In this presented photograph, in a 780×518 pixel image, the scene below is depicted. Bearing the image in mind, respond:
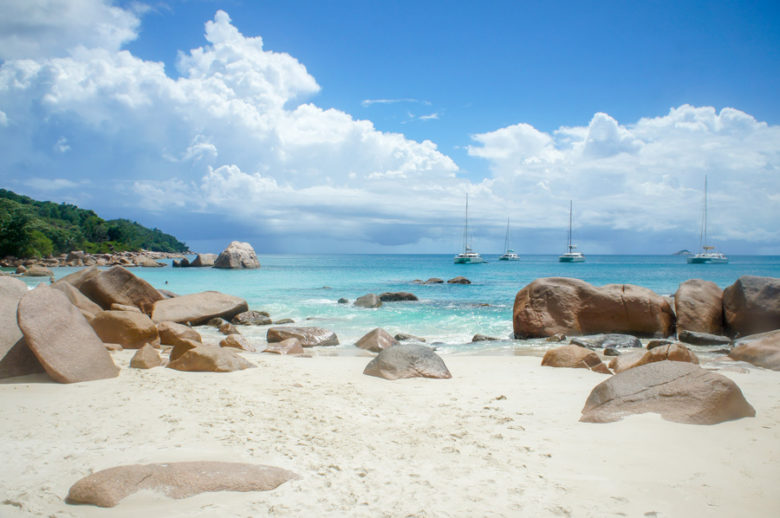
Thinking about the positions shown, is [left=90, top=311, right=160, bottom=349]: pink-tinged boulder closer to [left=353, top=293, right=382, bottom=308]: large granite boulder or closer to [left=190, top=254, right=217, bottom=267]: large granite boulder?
[left=353, top=293, right=382, bottom=308]: large granite boulder

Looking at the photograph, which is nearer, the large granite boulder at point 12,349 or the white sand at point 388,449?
the white sand at point 388,449

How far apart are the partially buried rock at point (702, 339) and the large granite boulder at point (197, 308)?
13510 millimetres

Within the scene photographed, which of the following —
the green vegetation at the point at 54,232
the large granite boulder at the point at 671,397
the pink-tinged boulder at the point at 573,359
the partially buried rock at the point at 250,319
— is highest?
the green vegetation at the point at 54,232

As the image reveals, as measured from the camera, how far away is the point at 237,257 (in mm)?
55406

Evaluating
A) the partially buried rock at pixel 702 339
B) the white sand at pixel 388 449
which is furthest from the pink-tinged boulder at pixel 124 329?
the partially buried rock at pixel 702 339

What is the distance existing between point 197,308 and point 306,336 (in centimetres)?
540

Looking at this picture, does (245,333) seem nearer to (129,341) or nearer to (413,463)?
(129,341)

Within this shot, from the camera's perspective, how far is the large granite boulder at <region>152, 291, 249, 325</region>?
46.7ft

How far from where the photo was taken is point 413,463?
3.63 meters

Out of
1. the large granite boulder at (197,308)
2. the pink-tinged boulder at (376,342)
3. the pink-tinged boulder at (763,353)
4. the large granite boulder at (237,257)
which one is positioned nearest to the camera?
the pink-tinged boulder at (763,353)

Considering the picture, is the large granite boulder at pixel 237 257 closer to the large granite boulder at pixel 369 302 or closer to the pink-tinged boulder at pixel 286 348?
the large granite boulder at pixel 369 302

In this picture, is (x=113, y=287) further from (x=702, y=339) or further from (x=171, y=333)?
(x=702, y=339)

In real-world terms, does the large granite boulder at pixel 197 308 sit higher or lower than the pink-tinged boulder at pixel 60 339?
lower

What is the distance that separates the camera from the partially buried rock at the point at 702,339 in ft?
37.0
